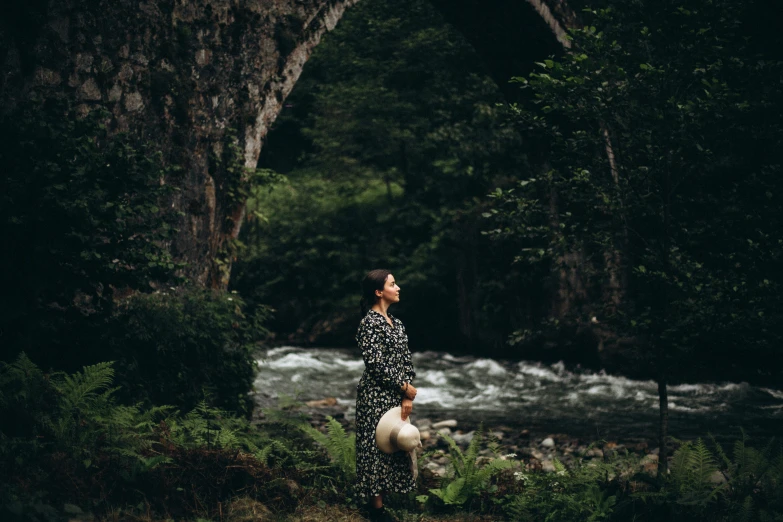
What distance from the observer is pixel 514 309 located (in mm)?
14789

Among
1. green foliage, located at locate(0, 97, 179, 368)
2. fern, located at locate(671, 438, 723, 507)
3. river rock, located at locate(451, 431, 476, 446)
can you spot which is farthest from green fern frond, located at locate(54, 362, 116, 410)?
river rock, located at locate(451, 431, 476, 446)

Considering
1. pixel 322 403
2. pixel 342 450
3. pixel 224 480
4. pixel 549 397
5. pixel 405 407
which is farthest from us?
pixel 549 397

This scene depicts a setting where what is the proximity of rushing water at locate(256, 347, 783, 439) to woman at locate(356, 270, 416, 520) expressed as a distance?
310cm

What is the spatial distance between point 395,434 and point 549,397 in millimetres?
7574

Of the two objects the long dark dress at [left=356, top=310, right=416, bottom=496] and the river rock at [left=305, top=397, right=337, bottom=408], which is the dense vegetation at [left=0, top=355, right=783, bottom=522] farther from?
the river rock at [left=305, top=397, right=337, bottom=408]

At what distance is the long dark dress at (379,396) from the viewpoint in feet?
15.4

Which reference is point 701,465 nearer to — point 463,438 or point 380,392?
point 380,392

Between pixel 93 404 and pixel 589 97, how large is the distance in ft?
14.8

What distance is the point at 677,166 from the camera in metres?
6.16

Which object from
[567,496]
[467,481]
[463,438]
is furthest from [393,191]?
[567,496]

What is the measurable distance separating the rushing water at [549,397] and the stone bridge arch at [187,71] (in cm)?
205

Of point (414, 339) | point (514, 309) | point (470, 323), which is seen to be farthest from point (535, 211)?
point (414, 339)

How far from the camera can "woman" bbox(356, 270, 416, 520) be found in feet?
15.4

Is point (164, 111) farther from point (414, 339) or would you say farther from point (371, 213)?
point (371, 213)
